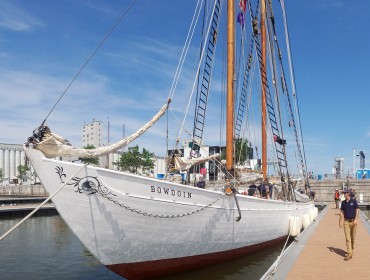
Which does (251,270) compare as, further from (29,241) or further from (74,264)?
(29,241)

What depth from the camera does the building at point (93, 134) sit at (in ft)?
457

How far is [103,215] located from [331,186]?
52.4m

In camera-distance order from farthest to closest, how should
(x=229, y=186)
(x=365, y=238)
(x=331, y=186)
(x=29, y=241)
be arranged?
(x=331, y=186)
(x=29, y=241)
(x=365, y=238)
(x=229, y=186)

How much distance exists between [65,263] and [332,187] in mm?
→ 48838

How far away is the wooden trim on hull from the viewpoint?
35.6ft

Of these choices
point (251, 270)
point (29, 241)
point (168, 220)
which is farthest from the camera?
point (29, 241)

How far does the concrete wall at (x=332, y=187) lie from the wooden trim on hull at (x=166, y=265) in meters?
46.0

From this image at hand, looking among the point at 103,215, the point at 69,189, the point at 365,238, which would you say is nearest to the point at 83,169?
the point at 69,189

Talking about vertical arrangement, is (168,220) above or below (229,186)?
below

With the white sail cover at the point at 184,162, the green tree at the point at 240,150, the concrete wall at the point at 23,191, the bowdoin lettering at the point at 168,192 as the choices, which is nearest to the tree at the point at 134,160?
the concrete wall at the point at 23,191

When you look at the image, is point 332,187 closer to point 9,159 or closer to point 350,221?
point 350,221

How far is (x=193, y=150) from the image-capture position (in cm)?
1625

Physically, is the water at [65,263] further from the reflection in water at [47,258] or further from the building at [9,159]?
the building at [9,159]

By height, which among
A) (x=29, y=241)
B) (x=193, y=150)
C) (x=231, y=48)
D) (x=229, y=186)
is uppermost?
(x=231, y=48)
